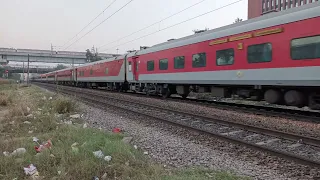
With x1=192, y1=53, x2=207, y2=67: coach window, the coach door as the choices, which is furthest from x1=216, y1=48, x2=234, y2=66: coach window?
the coach door

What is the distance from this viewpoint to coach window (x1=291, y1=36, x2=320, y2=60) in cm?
888

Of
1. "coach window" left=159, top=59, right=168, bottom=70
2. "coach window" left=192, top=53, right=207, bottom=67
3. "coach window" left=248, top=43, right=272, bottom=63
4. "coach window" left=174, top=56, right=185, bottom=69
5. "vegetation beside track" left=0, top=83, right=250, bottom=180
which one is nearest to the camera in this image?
"vegetation beside track" left=0, top=83, right=250, bottom=180

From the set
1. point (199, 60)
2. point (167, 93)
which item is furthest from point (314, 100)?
point (167, 93)

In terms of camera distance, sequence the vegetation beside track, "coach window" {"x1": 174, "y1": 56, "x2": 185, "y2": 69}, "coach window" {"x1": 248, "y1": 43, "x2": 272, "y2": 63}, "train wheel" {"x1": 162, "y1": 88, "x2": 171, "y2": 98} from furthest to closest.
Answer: "train wheel" {"x1": 162, "y1": 88, "x2": 171, "y2": 98}, "coach window" {"x1": 174, "y1": 56, "x2": 185, "y2": 69}, "coach window" {"x1": 248, "y1": 43, "x2": 272, "y2": 63}, the vegetation beside track

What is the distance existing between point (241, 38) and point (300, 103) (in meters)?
3.39

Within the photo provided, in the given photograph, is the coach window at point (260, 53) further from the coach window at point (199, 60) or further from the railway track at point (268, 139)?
the railway track at point (268, 139)

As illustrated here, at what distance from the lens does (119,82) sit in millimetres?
26078

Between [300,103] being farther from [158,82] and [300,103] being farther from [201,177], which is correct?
[158,82]

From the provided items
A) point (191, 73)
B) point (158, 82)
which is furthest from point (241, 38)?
point (158, 82)

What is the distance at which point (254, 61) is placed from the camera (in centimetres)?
1120

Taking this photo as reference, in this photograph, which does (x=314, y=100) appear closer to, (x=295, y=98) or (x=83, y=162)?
(x=295, y=98)

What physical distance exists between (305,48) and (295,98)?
67.3 inches

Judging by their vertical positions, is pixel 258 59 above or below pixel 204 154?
above

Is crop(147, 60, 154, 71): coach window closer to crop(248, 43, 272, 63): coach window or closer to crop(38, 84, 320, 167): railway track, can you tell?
crop(248, 43, 272, 63): coach window
